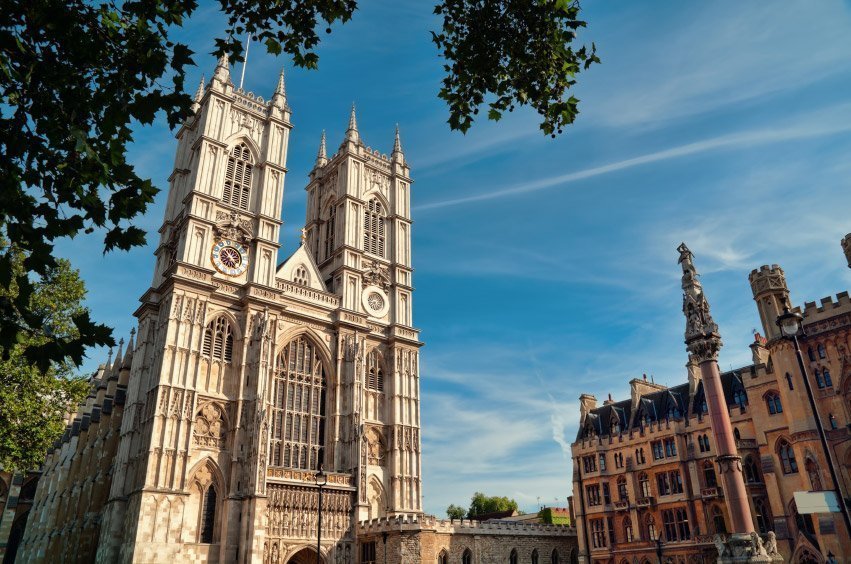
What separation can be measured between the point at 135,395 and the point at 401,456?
16759 millimetres

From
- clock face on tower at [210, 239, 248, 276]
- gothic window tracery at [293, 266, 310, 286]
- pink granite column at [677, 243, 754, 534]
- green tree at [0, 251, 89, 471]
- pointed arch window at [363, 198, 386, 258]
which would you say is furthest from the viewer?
pointed arch window at [363, 198, 386, 258]

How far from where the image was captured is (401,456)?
40594 millimetres

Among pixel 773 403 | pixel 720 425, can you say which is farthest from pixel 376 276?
pixel 720 425

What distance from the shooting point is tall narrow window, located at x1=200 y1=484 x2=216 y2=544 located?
32.1m

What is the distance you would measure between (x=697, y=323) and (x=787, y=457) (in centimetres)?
1563

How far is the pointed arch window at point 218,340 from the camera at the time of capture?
3600 centimetres

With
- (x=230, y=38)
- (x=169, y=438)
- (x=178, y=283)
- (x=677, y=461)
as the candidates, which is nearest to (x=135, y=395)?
(x=169, y=438)

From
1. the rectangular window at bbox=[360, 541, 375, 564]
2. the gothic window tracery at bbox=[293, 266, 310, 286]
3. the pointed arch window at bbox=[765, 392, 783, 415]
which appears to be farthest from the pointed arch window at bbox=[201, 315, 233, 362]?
the pointed arch window at bbox=[765, 392, 783, 415]

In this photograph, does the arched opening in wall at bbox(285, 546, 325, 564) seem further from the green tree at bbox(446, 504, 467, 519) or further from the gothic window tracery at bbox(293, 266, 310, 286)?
the green tree at bbox(446, 504, 467, 519)

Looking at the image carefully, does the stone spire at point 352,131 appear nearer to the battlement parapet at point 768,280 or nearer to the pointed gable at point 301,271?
the pointed gable at point 301,271

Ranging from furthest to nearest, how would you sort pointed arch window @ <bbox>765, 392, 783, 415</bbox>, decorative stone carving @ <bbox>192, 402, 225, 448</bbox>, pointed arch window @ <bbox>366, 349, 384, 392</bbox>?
pointed arch window @ <bbox>366, 349, 384, 392</bbox>
pointed arch window @ <bbox>765, 392, 783, 415</bbox>
decorative stone carving @ <bbox>192, 402, 225, 448</bbox>

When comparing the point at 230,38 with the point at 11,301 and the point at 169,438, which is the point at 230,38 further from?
the point at 169,438

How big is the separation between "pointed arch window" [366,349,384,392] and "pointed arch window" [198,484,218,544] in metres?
12.6

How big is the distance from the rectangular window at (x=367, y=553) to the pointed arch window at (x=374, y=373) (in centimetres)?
1037
